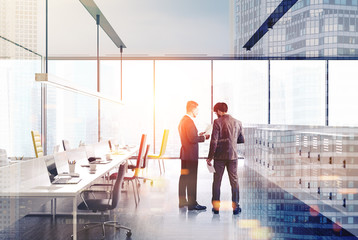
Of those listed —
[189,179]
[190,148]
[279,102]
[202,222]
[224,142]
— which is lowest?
[202,222]

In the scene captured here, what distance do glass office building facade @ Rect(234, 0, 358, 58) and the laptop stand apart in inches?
85.6

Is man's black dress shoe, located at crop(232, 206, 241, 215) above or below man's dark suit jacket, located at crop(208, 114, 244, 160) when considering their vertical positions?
below

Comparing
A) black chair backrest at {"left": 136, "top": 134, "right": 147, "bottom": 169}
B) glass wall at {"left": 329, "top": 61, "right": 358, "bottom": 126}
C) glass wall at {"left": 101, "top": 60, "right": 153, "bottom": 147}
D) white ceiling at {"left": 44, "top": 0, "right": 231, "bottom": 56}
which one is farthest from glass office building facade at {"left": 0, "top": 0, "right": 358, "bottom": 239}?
black chair backrest at {"left": 136, "top": 134, "right": 147, "bottom": 169}

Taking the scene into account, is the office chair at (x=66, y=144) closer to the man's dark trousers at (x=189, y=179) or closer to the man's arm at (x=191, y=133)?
the man's dark trousers at (x=189, y=179)

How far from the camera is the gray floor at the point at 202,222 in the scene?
3.69 m

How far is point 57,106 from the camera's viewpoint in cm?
972

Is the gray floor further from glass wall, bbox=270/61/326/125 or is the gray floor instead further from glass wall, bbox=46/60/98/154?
glass wall, bbox=46/60/98/154

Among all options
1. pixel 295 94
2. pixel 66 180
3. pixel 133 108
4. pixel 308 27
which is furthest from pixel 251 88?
pixel 133 108

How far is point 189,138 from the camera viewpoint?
4.60 meters

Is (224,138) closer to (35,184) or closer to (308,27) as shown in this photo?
(308,27)

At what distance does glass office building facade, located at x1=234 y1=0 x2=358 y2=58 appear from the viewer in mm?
2268

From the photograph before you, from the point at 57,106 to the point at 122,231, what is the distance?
Answer: 6.80 m

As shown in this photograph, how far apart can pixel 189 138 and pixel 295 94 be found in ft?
5.44

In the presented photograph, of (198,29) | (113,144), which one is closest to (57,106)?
(113,144)
